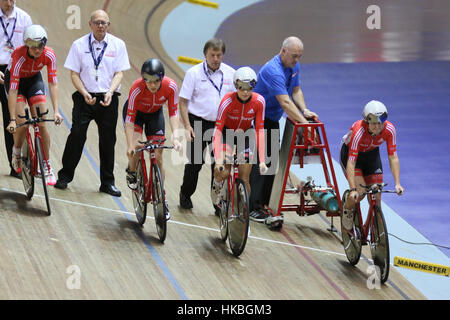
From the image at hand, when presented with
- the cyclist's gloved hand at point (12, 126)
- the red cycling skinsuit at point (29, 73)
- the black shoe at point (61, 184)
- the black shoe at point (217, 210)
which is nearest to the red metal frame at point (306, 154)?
the black shoe at point (217, 210)

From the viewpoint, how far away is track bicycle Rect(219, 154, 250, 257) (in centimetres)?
557

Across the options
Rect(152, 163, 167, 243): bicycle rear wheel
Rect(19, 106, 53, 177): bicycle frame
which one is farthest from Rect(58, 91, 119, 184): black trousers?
Rect(152, 163, 167, 243): bicycle rear wheel

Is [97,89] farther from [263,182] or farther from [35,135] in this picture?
[263,182]

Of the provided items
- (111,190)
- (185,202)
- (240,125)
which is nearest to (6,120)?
(111,190)

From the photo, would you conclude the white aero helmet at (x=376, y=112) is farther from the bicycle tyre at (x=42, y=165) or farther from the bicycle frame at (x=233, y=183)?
the bicycle tyre at (x=42, y=165)

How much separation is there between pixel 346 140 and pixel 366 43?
6.18 metres

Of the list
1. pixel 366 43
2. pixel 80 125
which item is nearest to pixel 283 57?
pixel 80 125

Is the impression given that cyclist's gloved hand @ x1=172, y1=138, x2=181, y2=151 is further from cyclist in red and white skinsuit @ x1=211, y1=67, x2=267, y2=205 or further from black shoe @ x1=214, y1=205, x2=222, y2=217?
black shoe @ x1=214, y1=205, x2=222, y2=217

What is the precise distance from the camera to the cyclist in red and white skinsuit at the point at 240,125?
5730 millimetres

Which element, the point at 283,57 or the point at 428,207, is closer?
the point at 283,57

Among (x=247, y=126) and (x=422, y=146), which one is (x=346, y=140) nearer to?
(x=247, y=126)

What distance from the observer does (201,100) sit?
644 cm

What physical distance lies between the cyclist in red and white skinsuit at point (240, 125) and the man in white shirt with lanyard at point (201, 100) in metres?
0.41

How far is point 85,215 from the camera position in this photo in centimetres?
632
